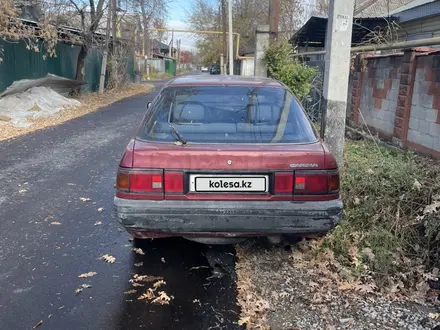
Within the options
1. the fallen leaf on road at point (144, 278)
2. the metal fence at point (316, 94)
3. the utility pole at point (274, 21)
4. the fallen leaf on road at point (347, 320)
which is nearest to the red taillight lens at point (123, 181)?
the fallen leaf on road at point (144, 278)

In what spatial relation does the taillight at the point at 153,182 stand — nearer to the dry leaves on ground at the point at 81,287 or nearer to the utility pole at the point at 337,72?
the dry leaves on ground at the point at 81,287

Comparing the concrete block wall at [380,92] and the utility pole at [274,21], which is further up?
the utility pole at [274,21]

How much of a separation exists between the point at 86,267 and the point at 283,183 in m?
1.86

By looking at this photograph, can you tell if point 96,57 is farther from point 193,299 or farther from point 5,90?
point 193,299

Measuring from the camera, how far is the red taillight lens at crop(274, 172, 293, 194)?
3.08 m

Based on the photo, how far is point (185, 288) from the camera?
129 inches

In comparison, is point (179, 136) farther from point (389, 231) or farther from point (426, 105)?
point (426, 105)

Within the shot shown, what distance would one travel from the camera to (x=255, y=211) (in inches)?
121

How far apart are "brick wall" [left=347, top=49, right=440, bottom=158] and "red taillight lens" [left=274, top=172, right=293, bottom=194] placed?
130 inches

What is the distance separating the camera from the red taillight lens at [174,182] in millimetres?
3076

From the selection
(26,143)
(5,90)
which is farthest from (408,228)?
(5,90)

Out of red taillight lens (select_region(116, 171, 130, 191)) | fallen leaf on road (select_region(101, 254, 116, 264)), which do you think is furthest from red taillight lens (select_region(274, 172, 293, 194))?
fallen leaf on road (select_region(101, 254, 116, 264))

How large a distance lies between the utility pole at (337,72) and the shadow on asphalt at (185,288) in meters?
1.98

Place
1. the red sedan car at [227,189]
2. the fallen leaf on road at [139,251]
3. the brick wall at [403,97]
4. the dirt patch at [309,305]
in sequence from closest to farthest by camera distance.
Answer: the dirt patch at [309,305]
the red sedan car at [227,189]
the fallen leaf on road at [139,251]
the brick wall at [403,97]
